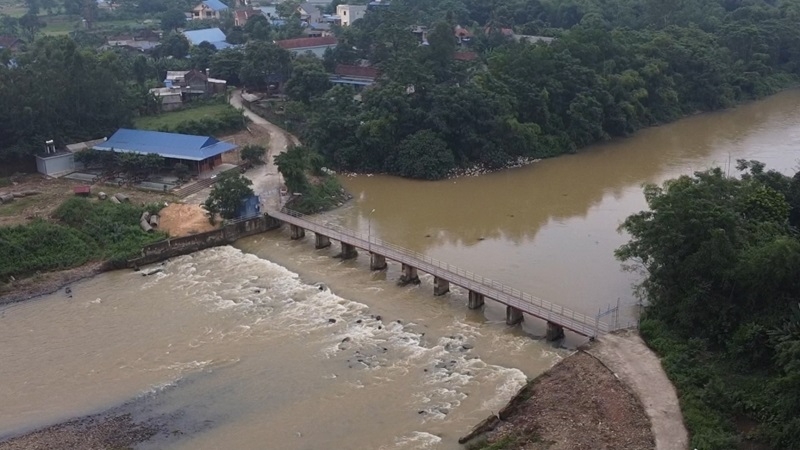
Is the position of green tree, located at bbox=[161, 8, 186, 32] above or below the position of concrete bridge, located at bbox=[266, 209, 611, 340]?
above

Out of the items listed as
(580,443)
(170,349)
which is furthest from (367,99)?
(580,443)

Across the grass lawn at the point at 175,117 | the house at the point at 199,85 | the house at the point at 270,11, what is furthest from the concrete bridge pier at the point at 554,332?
the house at the point at 270,11

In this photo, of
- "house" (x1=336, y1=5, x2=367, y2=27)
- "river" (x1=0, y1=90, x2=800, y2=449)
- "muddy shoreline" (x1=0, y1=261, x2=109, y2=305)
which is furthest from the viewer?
"house" (x1=336, y1=5, x2=367, y2=27)

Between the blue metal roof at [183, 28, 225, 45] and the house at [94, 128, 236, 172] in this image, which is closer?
the house at [94, 128, 236, 172]

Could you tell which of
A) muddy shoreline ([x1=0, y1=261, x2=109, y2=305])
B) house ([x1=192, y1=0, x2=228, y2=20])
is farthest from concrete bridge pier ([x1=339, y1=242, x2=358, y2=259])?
house ([x1=192, y1=0, x2=228, y2=20])

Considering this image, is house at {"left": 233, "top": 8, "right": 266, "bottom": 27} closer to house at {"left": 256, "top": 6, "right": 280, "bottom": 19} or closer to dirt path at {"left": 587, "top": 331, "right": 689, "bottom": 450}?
house at {"left": 256, "top": 6, "right": 280, "bottom": 19}

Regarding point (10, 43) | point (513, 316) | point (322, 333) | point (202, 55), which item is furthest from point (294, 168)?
point (10, 43)

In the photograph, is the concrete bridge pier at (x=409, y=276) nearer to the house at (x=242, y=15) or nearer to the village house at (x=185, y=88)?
the village house at (x=185, y=88)

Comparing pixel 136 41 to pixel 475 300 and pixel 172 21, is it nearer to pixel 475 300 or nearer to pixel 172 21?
pixel 172 21
